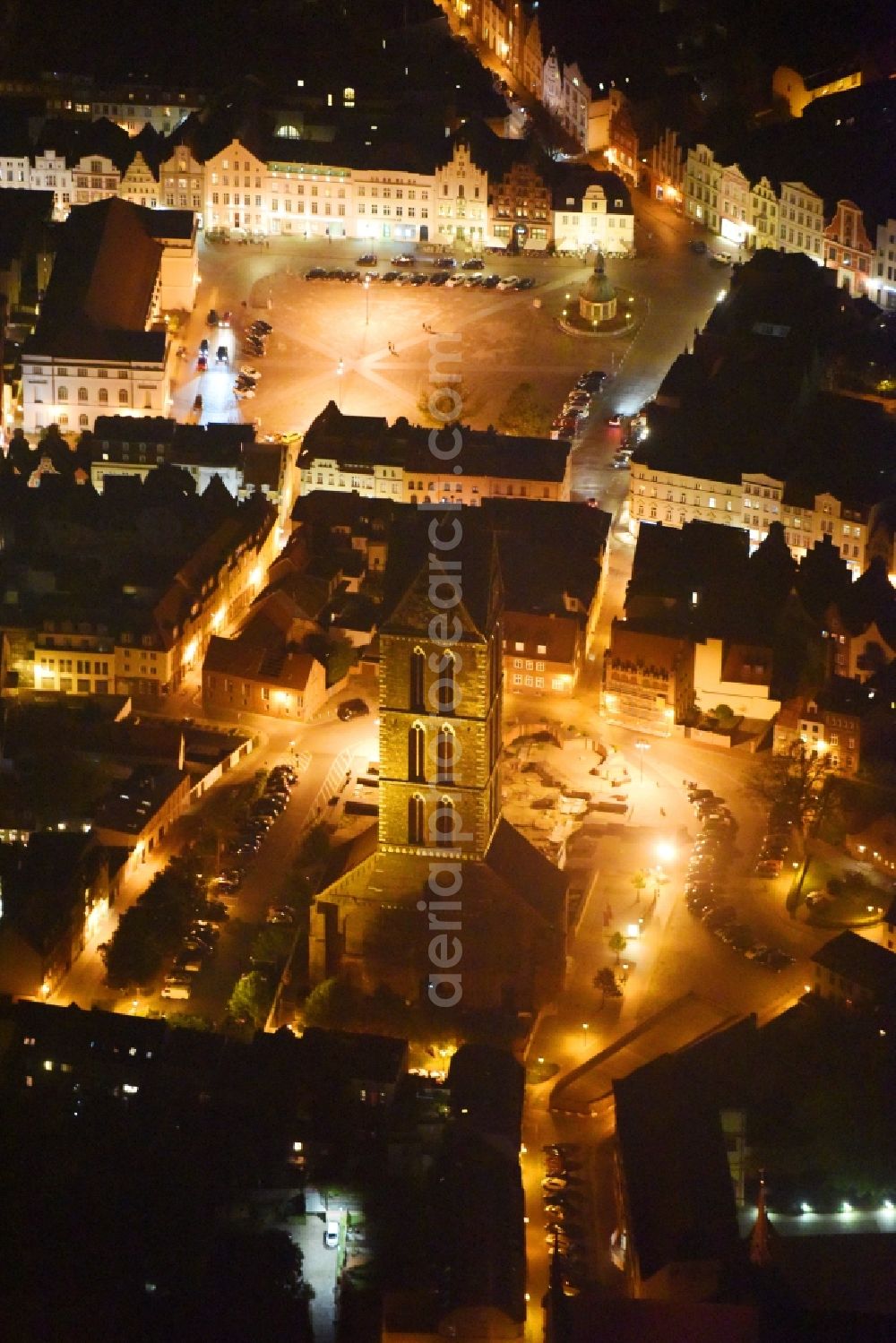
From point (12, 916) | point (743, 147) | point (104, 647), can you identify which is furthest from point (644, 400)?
point (12, 916)

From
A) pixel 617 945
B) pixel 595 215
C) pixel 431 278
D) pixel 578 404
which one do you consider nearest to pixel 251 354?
pixel 431 278

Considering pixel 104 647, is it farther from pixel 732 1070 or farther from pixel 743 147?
pixel 743 147

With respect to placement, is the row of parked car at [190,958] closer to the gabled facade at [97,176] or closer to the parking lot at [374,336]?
the parking lot at [374,336]

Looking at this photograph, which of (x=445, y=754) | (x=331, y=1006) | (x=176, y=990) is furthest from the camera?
(x=176, y=990)

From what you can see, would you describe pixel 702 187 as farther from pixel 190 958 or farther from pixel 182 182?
pixel 190 958

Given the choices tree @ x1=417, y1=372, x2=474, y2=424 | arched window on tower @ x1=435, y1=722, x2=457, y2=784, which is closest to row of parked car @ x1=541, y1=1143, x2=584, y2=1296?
arched window on tower @ x1=435, y1=722, x2=457, y2=784

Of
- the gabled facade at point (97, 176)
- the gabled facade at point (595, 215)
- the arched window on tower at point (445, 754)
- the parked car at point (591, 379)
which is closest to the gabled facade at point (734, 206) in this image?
the gabled facade at point (595, 215)
